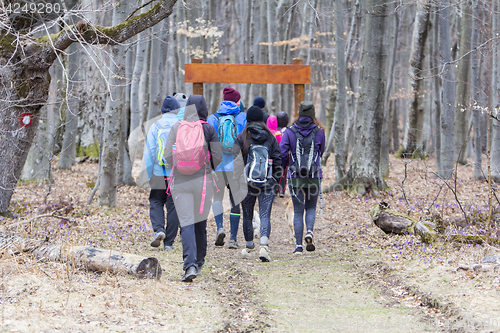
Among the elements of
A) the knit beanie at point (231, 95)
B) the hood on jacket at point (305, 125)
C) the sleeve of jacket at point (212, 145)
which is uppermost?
the knit beanie at point (231, 95)

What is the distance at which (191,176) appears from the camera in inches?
190

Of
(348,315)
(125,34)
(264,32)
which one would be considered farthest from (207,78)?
(264,32)

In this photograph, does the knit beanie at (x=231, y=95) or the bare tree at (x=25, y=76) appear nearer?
the knit beanie at (x=231, y=95)

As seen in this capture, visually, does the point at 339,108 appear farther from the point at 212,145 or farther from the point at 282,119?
the point at 212,145

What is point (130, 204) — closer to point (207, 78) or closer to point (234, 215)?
point (207, 78)

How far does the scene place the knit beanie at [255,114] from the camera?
6074 millimetres

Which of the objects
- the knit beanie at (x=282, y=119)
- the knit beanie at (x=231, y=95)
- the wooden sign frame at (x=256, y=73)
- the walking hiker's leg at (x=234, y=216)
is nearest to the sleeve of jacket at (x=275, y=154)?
the walking hiker's leg at (x=234, y=216)

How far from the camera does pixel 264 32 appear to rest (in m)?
18.2

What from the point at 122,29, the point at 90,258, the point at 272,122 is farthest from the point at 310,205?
the point at 122,29

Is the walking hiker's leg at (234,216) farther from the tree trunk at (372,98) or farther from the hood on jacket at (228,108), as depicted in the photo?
the tree trunk at (372,98)

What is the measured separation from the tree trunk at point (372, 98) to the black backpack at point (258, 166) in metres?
5.50

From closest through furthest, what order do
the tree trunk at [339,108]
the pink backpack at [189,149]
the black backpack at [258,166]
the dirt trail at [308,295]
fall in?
the dirt trail at [308,295] → the pink backpack at [189,149] → the black backpack at [258,166] → the tree trunk at [339,108]

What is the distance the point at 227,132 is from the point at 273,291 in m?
2.53

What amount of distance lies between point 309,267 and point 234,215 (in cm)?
146
